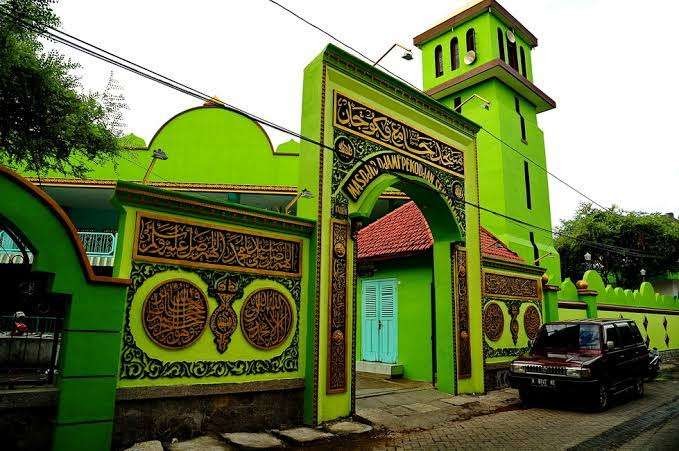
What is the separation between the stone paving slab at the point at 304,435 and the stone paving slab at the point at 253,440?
0.16 metres

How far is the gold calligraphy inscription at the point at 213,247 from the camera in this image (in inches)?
215

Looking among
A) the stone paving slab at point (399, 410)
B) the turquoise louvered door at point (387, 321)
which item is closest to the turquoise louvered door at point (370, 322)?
the turquoise louvered door at point (387, 321)

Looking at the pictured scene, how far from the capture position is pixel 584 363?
7879 millimetres

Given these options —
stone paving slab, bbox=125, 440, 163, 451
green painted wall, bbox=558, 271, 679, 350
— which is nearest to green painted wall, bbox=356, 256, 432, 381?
green painted wall, bbox=558, 271, 679, 350

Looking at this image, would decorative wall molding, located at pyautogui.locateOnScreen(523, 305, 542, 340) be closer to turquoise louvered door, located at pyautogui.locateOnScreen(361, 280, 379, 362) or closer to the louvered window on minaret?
turquoise louvered door, located at pyautogui.locateOnScreen(361, 280, 379, 362)

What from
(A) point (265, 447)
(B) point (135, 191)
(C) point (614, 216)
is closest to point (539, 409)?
(A) point (265, 447)

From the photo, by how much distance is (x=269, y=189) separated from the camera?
1592cm

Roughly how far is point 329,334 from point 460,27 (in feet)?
62.9

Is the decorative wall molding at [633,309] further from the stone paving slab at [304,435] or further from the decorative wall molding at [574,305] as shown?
the stone paving slab at [304,435]

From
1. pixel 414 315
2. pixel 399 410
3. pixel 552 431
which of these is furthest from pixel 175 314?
pixel 414 315

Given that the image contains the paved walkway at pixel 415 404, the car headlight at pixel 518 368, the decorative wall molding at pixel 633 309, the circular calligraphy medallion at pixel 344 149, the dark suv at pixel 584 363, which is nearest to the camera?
the paved walkway at pixel 415 404

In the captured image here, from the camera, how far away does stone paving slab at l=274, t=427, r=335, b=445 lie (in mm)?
5654

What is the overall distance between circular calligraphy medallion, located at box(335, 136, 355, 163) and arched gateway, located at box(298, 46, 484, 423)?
2 cm

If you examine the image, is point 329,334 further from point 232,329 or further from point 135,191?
point 135,191
